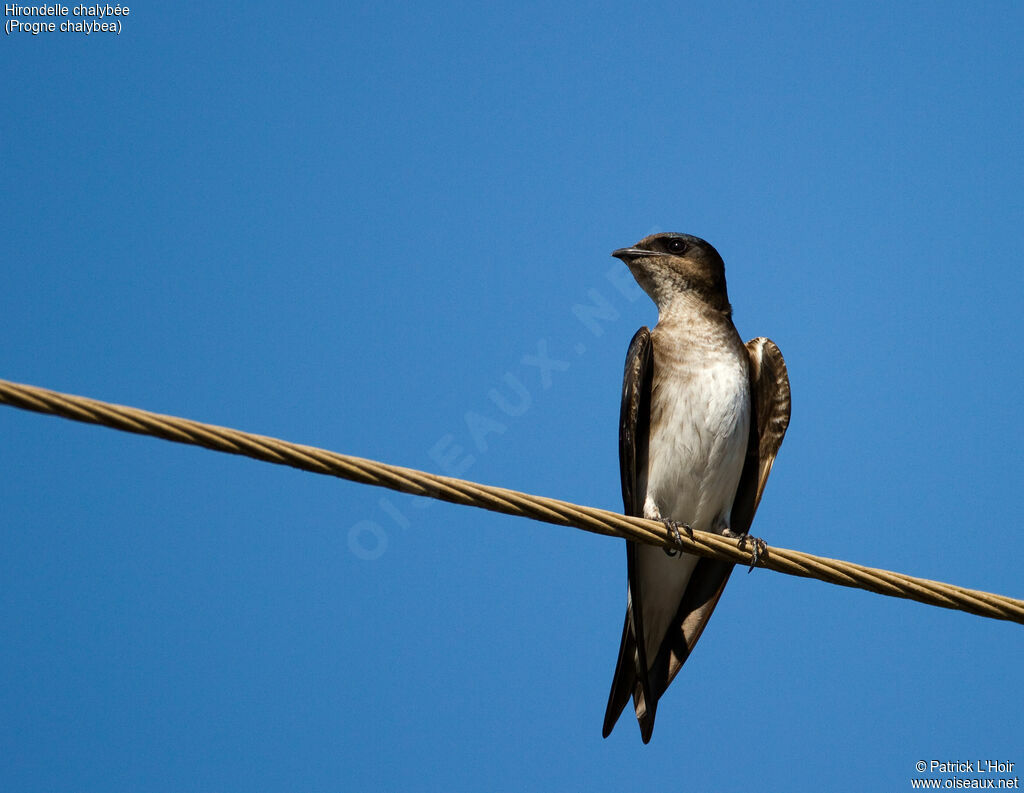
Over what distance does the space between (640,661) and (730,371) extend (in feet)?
6.30

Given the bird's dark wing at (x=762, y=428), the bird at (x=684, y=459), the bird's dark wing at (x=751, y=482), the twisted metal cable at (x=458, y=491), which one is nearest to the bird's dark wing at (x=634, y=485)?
the bird at (x=684, y=459)

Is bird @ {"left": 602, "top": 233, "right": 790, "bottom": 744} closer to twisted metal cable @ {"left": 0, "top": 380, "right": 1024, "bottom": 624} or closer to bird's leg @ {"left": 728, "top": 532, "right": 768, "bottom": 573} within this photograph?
bird's leg @ {"left": 728, "top": 532, "right": 768, "bottom": 573}

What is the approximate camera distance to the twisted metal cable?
337 cm

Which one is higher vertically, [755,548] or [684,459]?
[684,459]

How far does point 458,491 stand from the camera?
12.9 feet

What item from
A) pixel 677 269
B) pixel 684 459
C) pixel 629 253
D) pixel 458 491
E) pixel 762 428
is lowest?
pixel 458 491

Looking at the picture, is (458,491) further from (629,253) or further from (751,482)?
(629,253)

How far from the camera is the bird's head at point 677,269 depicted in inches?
307

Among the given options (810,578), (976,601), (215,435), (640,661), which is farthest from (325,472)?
(640,661)

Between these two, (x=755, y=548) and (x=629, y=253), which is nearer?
(x=755, y=548)

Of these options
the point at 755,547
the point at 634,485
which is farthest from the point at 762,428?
the point at 755,547

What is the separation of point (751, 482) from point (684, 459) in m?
0.69

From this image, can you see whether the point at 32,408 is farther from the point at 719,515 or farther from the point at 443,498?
the point at 719,515

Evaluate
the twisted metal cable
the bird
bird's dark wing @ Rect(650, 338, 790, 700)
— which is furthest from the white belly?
the twisted metal cable
